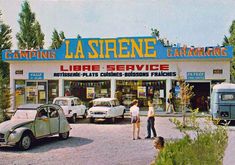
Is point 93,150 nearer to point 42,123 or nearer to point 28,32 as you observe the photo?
point 42,123

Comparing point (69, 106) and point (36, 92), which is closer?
point (69, 106)

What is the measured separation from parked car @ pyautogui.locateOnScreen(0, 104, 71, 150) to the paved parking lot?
410 mm

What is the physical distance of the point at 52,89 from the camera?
112 feet

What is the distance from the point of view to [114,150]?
15.7m

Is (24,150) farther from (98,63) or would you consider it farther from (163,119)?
(98,63)

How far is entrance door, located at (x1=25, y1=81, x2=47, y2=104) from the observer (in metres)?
34.2

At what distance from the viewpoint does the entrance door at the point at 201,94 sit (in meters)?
31.4

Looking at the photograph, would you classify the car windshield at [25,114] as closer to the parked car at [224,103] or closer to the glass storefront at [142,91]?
the parked car at [224,103]

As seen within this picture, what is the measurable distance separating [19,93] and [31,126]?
61.3ft

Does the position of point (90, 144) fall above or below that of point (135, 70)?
below

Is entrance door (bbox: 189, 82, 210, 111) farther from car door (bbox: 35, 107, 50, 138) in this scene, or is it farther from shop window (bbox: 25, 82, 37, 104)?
car door (bbox: 35, 107, 50, 138)

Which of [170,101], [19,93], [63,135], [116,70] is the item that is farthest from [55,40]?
[63,135]

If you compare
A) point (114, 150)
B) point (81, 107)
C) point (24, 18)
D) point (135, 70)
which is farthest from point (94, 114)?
point (24, 18)

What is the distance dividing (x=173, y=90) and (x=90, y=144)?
15606 mm
